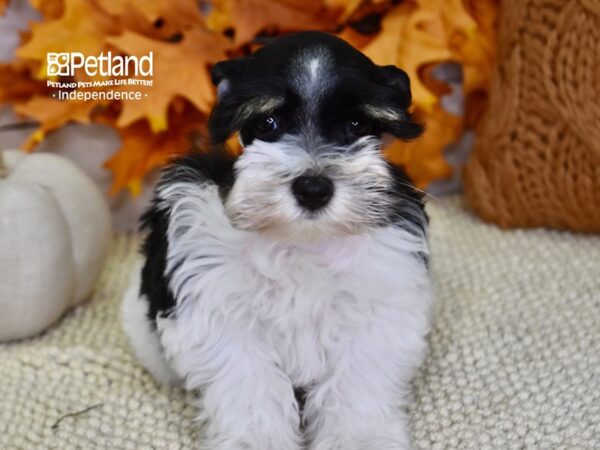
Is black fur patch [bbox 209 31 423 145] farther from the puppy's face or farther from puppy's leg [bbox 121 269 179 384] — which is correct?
puppy's leg [bbox 121 269 179 384]

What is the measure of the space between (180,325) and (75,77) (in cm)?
131

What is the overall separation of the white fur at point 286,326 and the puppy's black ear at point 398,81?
10.1 inches

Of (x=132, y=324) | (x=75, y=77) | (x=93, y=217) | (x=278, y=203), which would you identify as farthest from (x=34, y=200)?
(x=278, y=203)

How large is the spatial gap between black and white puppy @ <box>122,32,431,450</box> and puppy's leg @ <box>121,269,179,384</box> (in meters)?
0.13

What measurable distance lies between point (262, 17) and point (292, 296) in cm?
127

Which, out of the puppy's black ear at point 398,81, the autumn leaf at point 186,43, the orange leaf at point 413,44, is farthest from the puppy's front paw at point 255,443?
the orange leaf at point 413,44

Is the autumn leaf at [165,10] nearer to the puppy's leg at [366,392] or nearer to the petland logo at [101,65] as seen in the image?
the petland logo at [101,65]

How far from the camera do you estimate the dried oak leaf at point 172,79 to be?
7.76ft

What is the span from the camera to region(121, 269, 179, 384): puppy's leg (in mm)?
1630

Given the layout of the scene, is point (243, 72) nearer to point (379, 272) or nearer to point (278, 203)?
point (278, 203)

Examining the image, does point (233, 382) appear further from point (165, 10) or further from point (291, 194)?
point (165, 10)

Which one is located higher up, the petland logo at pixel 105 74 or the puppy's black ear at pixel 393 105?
the puppy's black ear at pixel 393 105

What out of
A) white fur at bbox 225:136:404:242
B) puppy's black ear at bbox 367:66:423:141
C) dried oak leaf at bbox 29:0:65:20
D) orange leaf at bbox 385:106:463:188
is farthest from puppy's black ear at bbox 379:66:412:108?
dried oak leaf at bbox 29:0:65:20

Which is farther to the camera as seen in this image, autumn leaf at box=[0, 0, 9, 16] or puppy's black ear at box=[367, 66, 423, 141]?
autumn leaf at box=[0, 0, 9, 16]
